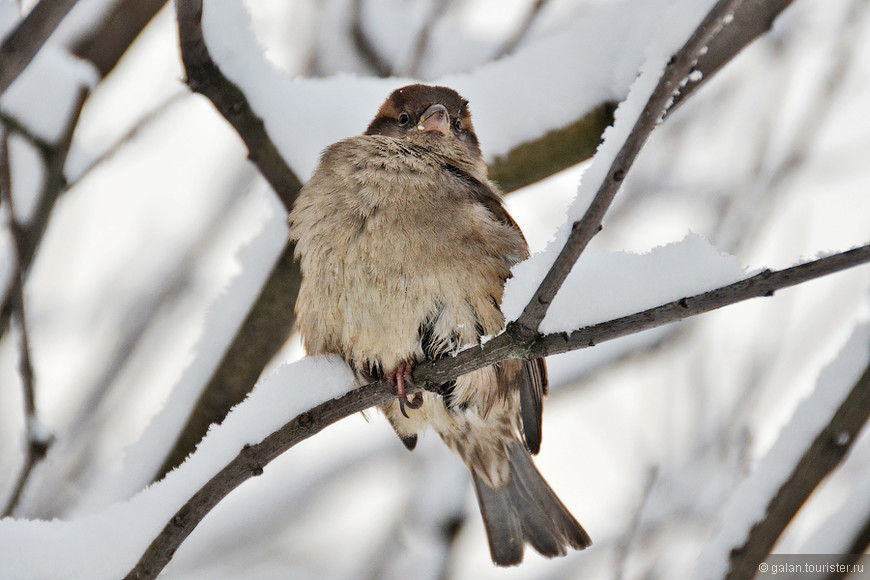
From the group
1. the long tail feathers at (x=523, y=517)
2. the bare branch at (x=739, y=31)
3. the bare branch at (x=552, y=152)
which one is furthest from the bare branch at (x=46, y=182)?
the bare branch at (x=739, y=31)

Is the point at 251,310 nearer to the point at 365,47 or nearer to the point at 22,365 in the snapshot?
the point at 22,365

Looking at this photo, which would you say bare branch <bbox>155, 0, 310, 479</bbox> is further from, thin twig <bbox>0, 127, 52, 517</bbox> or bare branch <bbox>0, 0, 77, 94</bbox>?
bare branch <bbox>0, 0, 77, 94</bbox>

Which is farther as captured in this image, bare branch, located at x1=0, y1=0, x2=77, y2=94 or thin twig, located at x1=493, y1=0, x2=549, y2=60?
thin twig, located at x1=493, y1=0, x2=549, y2=60

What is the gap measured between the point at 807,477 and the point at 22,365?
2.64 m

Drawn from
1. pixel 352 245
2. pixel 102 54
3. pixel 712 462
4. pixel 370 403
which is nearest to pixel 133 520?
pixel 370 403

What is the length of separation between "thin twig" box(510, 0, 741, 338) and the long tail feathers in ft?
6.01

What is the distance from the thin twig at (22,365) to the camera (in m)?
2.88

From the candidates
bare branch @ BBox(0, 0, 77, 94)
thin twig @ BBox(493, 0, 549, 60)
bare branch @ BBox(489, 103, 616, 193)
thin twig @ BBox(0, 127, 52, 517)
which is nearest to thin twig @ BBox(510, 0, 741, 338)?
bare branch @ BBox(0, 0, 77, 94)

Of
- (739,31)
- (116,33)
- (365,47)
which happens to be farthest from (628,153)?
(365,47)

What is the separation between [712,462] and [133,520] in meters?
3.31

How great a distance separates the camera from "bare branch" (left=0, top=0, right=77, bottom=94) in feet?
6.04

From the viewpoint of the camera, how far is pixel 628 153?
146 cm

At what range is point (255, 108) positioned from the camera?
3.09 meters

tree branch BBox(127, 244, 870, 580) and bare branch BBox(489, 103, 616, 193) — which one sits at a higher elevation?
bare branch BBox(489, 103, 616, 193)
